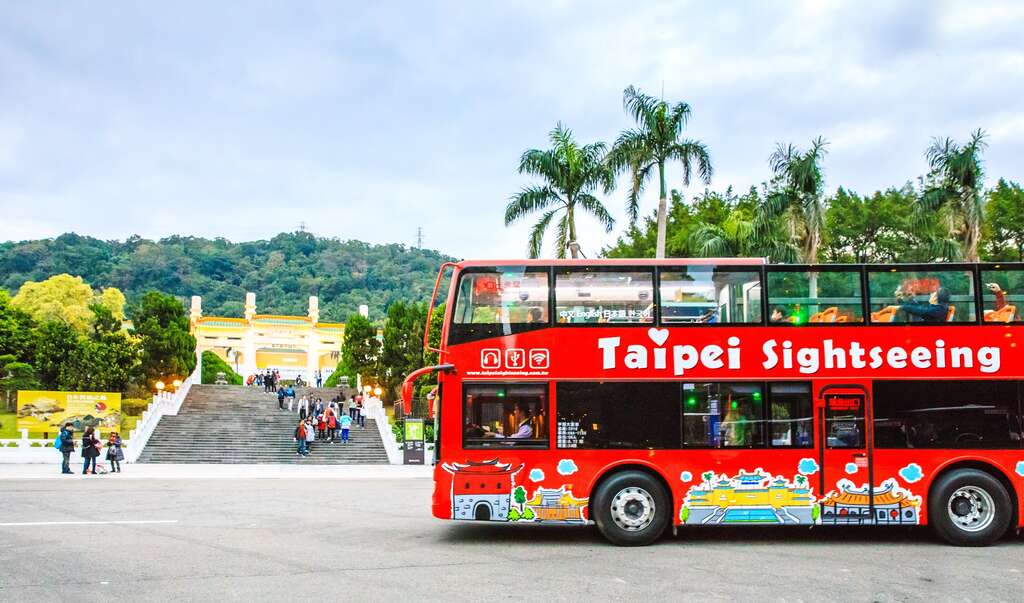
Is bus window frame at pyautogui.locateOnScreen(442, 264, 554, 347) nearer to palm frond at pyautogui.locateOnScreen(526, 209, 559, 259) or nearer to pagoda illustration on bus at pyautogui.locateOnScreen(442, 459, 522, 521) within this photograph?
pagoda illustration on bus at pyautogui.locateOnScreen(442, 459, 522, 521)

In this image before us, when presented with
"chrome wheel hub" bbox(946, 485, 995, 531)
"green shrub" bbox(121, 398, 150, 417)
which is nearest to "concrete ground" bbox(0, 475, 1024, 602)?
"chrome wheel hub" bbox(946, 485, 995, 531)

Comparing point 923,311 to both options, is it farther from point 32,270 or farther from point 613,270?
point 32,270

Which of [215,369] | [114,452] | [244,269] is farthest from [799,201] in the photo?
[244,269]

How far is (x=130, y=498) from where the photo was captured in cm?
1728

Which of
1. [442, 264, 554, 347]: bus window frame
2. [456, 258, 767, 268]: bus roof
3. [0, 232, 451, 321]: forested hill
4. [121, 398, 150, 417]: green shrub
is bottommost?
[121, 398, 150, 417]: green shrub

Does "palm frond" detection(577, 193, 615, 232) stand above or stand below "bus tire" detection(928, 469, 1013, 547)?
above

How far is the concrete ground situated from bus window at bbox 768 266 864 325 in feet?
9.57

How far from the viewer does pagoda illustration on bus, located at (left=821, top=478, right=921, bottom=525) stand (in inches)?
425

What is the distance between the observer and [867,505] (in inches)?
426

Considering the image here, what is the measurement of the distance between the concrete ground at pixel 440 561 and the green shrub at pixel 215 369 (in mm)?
50497

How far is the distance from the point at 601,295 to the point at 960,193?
2109cm

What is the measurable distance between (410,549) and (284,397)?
34.8m

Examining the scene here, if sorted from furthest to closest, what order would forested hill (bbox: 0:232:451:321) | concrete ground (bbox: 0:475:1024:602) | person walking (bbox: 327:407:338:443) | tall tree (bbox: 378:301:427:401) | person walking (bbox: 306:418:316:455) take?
1. forested hill (bbox: 0:232:451:321)
2. tall tree (bbox: 378:301:427:401)
3. person walking (bbox: 327:407:338:443)
4. person walking (bbox: 306:418:316:455)
5. concrete ground (bbox: 0:475:1024:602)

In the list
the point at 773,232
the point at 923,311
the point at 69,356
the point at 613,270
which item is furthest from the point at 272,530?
the point at 69,356
